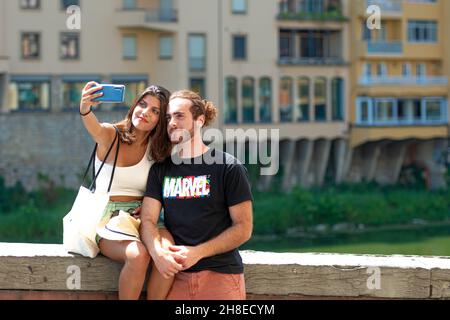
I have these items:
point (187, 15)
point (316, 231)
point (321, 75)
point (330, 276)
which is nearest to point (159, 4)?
point (187, 15)

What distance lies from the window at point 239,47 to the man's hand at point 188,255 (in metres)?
34.8

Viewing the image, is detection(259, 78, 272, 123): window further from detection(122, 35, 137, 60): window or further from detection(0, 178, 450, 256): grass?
detection(122, 35, 137, 60): window

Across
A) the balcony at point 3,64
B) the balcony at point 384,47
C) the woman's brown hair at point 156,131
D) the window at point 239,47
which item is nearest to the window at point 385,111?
the balcony at point 384,47

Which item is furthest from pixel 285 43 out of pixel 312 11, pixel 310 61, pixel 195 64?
pixel 195 64

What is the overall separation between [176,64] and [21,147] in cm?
701

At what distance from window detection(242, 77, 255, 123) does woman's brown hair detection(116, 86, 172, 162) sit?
34.6 meters

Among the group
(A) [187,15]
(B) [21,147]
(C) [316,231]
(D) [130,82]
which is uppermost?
(A) [187,15]

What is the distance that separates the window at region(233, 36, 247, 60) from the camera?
129 feet

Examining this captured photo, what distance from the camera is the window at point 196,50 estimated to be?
38.8m

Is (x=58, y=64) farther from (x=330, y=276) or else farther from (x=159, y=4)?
(x=330, y=276)

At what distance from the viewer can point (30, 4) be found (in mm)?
37656

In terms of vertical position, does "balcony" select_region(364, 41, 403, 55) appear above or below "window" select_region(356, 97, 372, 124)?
above

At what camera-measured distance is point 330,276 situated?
531 centimetres
